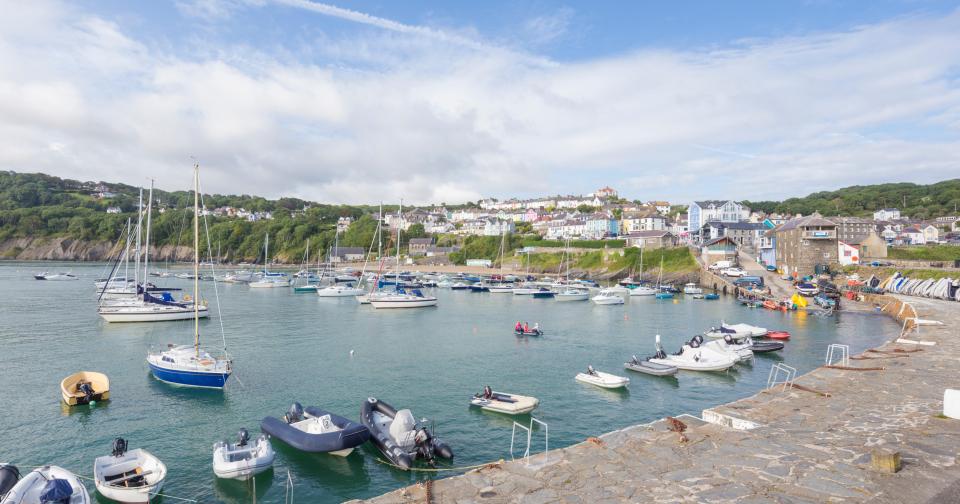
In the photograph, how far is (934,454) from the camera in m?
12.0

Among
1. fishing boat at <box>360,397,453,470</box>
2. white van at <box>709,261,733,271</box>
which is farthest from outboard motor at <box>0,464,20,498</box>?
white van at <box>709,261,733,271</box>

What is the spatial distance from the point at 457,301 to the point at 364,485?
54111mm

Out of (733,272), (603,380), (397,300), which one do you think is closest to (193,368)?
(603,380)

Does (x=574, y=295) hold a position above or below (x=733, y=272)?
below

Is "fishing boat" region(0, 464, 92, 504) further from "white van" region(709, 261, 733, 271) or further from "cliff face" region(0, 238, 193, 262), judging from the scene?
"cliff face" region(0, 238, 193, 262)

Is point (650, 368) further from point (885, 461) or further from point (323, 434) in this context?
point (323, 434)

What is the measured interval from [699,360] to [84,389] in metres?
30.7

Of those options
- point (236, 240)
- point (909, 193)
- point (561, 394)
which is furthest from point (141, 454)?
point (909, 193)

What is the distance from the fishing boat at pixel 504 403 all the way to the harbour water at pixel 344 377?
0.37 m

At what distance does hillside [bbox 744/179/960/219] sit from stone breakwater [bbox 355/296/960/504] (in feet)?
507

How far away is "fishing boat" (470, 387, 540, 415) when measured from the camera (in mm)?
21453

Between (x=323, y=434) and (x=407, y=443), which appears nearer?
(x=407, y=443)

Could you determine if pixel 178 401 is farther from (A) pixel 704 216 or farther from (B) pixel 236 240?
(B) pixel 236 240

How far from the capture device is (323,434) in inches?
668
